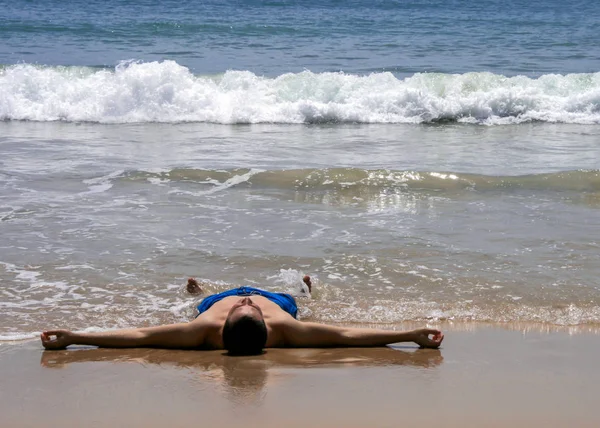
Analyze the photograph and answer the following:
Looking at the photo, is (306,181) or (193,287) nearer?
(193,287)

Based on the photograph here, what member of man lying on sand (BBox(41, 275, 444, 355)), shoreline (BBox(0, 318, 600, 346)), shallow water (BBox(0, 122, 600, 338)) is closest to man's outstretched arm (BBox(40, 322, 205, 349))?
man lying on sand (BBox(41, 275, 444, 355))

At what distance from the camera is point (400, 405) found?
4469 millimetres

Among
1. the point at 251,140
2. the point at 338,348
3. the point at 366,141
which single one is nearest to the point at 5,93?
the point at 251,140

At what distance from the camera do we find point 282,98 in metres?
→ 17.6

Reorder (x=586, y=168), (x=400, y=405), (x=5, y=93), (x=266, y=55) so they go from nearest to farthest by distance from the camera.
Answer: (x=400, y=405) → (x=586, y=168) → (x=5, y=93) → (x=266, y=55)

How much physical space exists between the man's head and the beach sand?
3.1 inches

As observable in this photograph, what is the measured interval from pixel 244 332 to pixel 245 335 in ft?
0.06

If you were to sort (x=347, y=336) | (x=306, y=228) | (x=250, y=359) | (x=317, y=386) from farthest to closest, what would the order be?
(x=306, y=228) < (x=347, y=336) < (x=250, y=359) < (x=317, y=386)

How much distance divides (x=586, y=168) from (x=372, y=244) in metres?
4.48

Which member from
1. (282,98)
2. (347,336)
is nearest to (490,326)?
(347,336)

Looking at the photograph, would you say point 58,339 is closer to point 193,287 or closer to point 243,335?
point 243,335

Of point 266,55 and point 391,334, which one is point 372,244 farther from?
point 266,55

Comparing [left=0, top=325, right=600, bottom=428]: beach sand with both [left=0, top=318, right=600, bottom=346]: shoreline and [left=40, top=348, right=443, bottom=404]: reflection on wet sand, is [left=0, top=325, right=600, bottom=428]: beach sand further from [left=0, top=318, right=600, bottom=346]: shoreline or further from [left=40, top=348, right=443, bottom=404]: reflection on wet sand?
[left=0, top=318, right=600, bottom=346]: shoreline

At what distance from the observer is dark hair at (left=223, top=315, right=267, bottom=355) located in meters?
5.32
